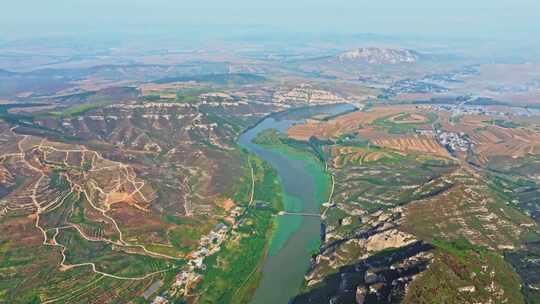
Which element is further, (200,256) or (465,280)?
(200,256)

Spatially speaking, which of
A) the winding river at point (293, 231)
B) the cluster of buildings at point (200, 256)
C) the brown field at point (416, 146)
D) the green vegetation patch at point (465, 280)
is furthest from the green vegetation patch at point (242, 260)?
the brown field at point (416, 146)

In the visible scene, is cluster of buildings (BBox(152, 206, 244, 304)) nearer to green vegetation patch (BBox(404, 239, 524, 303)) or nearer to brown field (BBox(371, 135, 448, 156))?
green vegetation patch (BBox(404, 239, 524, 303))

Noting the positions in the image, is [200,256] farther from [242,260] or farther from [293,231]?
[293,231]

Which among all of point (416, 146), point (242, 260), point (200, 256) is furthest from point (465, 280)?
point (416, 146)

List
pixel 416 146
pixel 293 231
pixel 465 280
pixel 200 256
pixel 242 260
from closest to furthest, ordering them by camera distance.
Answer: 1. pixel 465 280
2. pixel 242 260
3. pixel 200 256
4. pixel 293 231
5. pixel 416 146

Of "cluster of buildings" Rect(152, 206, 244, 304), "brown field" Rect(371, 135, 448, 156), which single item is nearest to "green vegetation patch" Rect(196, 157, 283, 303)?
"cluster of buildings" Rect(152, 206, 244, 304)

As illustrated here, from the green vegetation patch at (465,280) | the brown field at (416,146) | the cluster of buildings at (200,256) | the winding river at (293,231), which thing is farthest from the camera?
the brown field at (416,146)

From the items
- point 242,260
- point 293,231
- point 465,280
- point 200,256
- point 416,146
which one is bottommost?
point 200,256

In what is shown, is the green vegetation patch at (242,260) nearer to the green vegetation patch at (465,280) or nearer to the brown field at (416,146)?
the green vegetation patch at (465,280)

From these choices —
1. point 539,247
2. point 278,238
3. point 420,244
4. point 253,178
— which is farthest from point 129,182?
point 539,247
